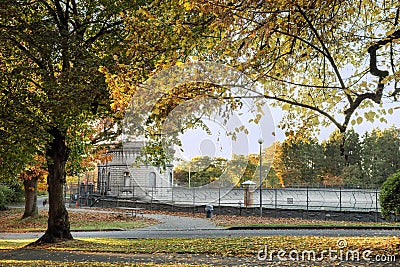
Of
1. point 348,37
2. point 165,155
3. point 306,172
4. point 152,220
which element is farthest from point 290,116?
point 306,172

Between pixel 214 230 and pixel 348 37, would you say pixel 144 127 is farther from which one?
pixel 214 230

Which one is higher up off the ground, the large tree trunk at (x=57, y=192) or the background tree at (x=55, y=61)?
the background tree at (x=55, y=61)

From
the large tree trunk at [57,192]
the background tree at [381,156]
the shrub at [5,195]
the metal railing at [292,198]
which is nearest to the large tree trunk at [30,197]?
the metal railing at [292,198]

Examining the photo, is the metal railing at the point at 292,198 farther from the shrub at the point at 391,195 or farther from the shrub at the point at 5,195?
the shrub at the point at 391,195

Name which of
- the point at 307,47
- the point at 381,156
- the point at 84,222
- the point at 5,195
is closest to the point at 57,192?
the point at 307,47

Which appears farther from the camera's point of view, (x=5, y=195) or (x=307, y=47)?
(x=5, y=195)

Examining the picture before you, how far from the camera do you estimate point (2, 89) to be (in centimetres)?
1365

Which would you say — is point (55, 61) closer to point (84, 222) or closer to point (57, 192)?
point (57, 192)

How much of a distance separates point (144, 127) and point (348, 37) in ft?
15.7

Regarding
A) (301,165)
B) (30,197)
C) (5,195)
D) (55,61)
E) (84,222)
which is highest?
(55,61)

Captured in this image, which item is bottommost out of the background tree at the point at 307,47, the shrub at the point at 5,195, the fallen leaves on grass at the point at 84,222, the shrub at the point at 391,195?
the fallen leaves on grass at the point at 84,222

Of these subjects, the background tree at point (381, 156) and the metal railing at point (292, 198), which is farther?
the background tree at point (381, 156)

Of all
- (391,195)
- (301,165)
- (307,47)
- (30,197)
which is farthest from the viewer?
(301,165)

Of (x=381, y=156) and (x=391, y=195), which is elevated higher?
(x=381, y=156)
